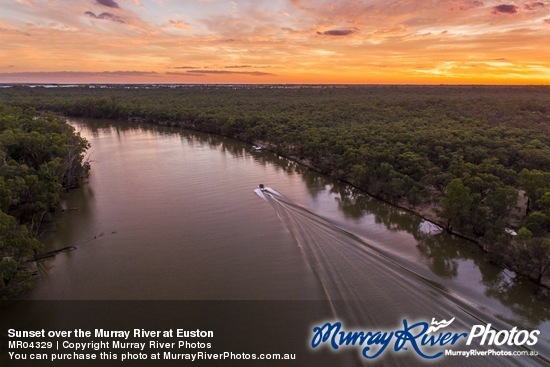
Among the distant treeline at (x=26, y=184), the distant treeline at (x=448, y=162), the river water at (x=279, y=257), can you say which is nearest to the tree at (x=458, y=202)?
the distant treeline at (x=448, y=162)

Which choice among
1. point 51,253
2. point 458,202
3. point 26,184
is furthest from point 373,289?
point 26,184

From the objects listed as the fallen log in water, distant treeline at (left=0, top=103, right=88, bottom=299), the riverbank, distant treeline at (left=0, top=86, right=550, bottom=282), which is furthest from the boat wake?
distant treeline at (left=0, top=103, right=88, bottom=299)

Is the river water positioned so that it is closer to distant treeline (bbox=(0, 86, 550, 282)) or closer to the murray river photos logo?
the murray river photos logo

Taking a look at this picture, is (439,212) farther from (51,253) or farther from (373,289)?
(51,253)

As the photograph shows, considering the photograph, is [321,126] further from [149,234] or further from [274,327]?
[274,327]

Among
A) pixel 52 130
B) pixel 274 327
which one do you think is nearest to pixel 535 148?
pixel 274 327

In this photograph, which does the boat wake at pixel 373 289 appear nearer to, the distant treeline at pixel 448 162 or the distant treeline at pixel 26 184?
the distant treeline at pixel 448 162
